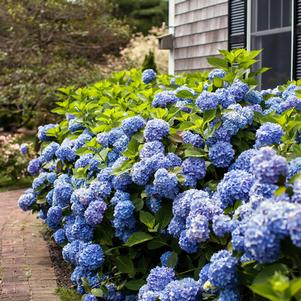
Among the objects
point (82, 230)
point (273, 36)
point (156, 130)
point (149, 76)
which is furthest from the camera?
point (273, 36)

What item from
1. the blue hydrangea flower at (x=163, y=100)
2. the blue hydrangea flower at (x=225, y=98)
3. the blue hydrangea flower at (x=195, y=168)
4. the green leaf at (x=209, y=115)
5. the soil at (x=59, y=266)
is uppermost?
the blue hydrangea flower at (x=225, y=98)

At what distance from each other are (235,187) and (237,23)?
219 inches

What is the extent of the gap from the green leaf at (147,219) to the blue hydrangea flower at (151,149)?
30 cm

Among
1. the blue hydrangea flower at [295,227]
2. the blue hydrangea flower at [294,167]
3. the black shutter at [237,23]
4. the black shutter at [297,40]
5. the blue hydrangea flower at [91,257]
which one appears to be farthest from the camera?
the black shutter at [237,23]

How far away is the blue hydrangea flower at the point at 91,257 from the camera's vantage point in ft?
12.6

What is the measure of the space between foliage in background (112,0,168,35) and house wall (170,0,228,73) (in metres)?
17.7

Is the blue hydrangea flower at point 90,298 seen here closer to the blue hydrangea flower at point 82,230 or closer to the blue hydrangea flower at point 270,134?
the blue hydrangea flower at point 82,230

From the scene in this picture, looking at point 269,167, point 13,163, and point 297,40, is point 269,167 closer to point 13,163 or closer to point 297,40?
point 297,40

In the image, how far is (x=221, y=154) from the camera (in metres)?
3.32

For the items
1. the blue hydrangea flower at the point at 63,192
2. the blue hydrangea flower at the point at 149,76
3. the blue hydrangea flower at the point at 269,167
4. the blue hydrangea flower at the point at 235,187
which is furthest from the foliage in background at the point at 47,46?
the blue hydrangea flower at the point at 269,167

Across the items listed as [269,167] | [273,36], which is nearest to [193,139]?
[269,167]

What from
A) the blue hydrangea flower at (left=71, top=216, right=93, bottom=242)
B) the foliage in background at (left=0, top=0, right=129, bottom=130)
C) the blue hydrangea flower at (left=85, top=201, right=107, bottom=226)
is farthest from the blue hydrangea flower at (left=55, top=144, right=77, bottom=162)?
the foliage in background at (left=0, top=0, right=129, bottom=130)

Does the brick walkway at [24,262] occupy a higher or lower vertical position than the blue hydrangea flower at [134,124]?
lower

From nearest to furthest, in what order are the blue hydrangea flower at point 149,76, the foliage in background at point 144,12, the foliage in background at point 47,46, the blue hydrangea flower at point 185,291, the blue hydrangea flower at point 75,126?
the blue hydrangea flower at point 185,291 < the blue hydrangea flower at point 75,126 < the blue hydrangea flower at point 149,76 < the foliage in background at point 47,46 < the foliage in background at point 144,12
